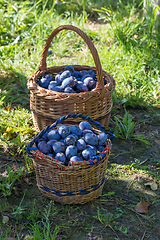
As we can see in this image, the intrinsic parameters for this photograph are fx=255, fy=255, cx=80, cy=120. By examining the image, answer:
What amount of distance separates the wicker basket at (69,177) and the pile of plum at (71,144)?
5 cm

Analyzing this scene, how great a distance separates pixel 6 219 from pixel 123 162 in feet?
3.53

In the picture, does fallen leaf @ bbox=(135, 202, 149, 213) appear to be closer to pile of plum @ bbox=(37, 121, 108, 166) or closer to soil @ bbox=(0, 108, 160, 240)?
soil @ bbox=(0, 108, 160, 240)

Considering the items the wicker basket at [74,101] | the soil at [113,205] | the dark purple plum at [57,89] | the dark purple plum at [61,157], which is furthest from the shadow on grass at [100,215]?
the dark purple plum at [57,89]

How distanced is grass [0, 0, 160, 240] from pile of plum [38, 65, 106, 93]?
534 mm

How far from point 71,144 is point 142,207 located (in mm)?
682

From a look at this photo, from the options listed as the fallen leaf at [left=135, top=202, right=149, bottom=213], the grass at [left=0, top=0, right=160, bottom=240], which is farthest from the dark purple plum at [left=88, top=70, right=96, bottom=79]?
the fallen leaf at [left=135, top=202, right=149, bottom=213]

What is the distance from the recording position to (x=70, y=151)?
5.44 feet

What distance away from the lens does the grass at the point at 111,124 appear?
1692 mm

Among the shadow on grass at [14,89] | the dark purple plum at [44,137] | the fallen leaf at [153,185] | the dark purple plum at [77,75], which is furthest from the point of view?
the shadow on grass at [14,89]

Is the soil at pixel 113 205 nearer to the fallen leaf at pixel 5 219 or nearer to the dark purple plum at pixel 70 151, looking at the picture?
the fallen leaf at pixel 5 219

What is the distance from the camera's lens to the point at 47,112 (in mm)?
2143

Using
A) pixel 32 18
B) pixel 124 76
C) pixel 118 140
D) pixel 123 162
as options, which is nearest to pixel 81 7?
pixel 32 18

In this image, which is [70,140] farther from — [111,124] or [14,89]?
[14,89]

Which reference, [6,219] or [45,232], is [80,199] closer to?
[45,232]
